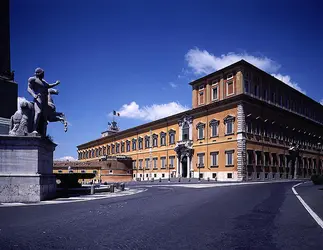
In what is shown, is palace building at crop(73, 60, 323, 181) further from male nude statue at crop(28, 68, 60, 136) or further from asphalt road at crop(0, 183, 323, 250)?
asphalt road at crop(0, 183, 323, 250)

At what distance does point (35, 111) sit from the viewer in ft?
37.8

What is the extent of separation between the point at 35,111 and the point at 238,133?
29.9 meters

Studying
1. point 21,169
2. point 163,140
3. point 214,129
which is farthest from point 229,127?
point 21,169

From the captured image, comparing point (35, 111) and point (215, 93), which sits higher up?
point (215, 93)

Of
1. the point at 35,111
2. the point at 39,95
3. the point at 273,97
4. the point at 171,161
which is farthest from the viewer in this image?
the point at 171,161

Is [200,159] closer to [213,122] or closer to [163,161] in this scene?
[213,122]

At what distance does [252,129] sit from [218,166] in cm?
687

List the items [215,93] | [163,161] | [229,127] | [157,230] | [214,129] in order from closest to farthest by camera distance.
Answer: [157,230]
[229,127]
[214,129]
[215,93]
[163,161]

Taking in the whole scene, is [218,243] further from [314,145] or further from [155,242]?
[314,145]

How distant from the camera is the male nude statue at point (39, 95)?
11516 millimetres

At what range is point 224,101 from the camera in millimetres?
40094

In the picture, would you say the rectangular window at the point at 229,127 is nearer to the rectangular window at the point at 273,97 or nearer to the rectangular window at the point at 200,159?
the rectangular window at the point at 200,159

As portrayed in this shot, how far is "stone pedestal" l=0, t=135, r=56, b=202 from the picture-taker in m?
10.4

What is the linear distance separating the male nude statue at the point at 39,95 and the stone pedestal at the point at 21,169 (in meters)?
0.79
